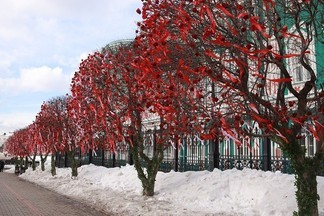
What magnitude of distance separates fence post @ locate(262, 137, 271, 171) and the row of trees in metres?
0.93

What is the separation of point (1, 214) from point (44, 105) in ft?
68.3

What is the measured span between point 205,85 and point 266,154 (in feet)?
12.9

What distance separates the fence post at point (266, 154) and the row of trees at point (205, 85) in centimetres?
93

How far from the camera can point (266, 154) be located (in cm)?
1402

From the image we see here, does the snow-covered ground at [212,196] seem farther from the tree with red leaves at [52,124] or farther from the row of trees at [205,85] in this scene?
the tree with red leaves at [52,124]

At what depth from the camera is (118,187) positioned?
18656mm

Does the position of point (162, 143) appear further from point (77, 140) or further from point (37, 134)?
point (37, 134)

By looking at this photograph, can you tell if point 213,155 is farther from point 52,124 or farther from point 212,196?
point 52,124

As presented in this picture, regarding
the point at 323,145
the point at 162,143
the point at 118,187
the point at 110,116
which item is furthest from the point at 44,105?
the point at 323,145

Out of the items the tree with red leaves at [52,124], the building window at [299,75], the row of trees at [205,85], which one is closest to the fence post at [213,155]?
the row of trees at [205,85]

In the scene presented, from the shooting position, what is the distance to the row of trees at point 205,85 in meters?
6.73

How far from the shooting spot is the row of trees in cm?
673

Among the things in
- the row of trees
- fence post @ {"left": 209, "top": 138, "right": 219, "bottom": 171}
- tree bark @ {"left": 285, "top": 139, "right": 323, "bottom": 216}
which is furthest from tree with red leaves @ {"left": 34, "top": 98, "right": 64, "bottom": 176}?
tree bark @ {"left": 285, "top": 139, "right": 323, "bottom": 216}

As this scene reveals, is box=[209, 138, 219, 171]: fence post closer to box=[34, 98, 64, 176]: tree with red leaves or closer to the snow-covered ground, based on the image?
the snow-covered ground
